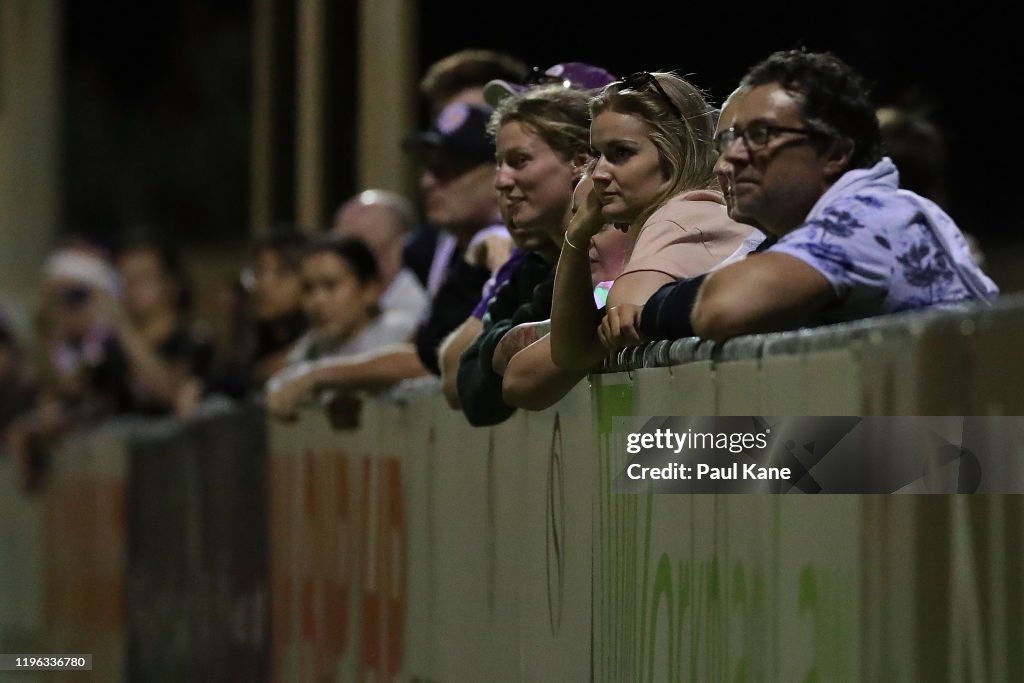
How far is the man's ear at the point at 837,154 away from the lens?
12.8 ft

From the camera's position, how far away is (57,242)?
2547 cm

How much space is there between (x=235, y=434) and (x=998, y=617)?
682 cm

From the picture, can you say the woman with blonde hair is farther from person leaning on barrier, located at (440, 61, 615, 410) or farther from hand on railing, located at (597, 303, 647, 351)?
person leaning on barrier, located at (440, 61, 615, 410)

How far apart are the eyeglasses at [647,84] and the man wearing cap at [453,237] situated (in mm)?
1629

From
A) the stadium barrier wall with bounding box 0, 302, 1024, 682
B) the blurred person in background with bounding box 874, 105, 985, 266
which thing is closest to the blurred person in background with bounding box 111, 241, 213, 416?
the stadium barrier wall with bounding box 0, 302, 1024, 682

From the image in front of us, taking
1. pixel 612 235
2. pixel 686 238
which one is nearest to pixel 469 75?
pixel 612 235

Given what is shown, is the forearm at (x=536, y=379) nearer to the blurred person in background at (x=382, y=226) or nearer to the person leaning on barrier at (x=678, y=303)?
the person leaning on barrier at (x=678, y=303)

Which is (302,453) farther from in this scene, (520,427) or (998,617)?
(998,617)

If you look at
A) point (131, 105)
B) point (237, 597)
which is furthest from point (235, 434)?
point (131, 105)

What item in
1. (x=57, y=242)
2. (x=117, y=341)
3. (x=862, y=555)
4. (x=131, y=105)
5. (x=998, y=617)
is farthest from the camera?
(x=131, y=105)

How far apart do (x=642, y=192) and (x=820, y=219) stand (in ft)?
2.72

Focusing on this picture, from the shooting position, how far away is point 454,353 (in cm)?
580

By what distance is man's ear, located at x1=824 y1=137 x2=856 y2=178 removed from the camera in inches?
153

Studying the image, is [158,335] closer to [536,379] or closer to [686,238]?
[536,379]
